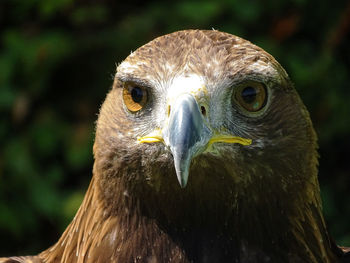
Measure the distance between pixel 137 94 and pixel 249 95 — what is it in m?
0.42

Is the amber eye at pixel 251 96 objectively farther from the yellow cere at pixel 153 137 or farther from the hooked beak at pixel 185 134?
the yellow cere at pixel 153 137

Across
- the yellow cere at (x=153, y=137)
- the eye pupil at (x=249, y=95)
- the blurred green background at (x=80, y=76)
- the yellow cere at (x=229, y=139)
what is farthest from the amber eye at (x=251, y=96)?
the blurred green background at (x=80, y=76)

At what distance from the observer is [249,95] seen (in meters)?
2.50

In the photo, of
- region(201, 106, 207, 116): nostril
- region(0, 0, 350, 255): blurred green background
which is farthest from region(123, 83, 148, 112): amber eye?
region(0, 0, 350, 255): blurred green background

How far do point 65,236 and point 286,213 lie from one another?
3.06 feet

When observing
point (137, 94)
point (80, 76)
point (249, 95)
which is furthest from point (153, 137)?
point (80, 76)

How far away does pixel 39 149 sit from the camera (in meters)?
5.21

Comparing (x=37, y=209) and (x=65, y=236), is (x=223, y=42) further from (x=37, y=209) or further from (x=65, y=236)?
(x=37, y=209)

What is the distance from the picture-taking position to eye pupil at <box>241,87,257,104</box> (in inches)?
98.4

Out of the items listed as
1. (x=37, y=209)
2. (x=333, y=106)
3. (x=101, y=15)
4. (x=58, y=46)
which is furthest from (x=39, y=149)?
(x=333, y=106)

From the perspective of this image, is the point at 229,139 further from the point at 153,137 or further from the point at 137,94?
the point at 137,94

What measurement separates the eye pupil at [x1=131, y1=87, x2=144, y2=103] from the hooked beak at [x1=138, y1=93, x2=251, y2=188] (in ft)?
0.77

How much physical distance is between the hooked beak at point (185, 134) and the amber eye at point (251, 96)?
194 millimetres

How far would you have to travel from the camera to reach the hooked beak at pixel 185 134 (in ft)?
7.25
